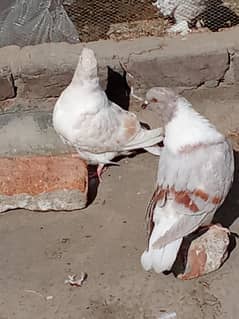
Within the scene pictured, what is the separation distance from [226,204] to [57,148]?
3.66 ft

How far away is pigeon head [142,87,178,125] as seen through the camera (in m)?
3.88

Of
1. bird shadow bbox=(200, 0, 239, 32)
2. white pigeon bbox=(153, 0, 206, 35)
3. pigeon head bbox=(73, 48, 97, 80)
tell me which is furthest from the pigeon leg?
bird shadow bbox=(200, 0, 239, 32)

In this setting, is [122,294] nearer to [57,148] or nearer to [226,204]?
[226,204]

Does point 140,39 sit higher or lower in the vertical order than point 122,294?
higher

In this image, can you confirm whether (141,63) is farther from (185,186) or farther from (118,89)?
(185,186)

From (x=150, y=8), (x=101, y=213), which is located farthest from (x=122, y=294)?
(x=150, y=8)

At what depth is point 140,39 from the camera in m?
5.15

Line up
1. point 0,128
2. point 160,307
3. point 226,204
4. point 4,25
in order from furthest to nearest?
point 4,25 < point 0,128 < point 226,204 < point 160,307

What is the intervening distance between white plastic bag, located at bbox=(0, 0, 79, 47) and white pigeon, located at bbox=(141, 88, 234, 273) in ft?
5.67

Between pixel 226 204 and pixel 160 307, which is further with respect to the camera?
pixel 226 204

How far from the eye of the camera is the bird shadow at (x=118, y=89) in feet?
16.6

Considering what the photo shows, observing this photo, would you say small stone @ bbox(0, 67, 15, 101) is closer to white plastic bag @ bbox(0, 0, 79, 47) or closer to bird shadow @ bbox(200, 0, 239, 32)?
white plastic bag @ bbox(0, 0, 79, 47)

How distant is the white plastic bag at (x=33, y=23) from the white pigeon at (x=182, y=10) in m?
0.63

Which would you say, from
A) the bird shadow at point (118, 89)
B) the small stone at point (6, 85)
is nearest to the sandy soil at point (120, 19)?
the bird shadow at point (118, 89)
